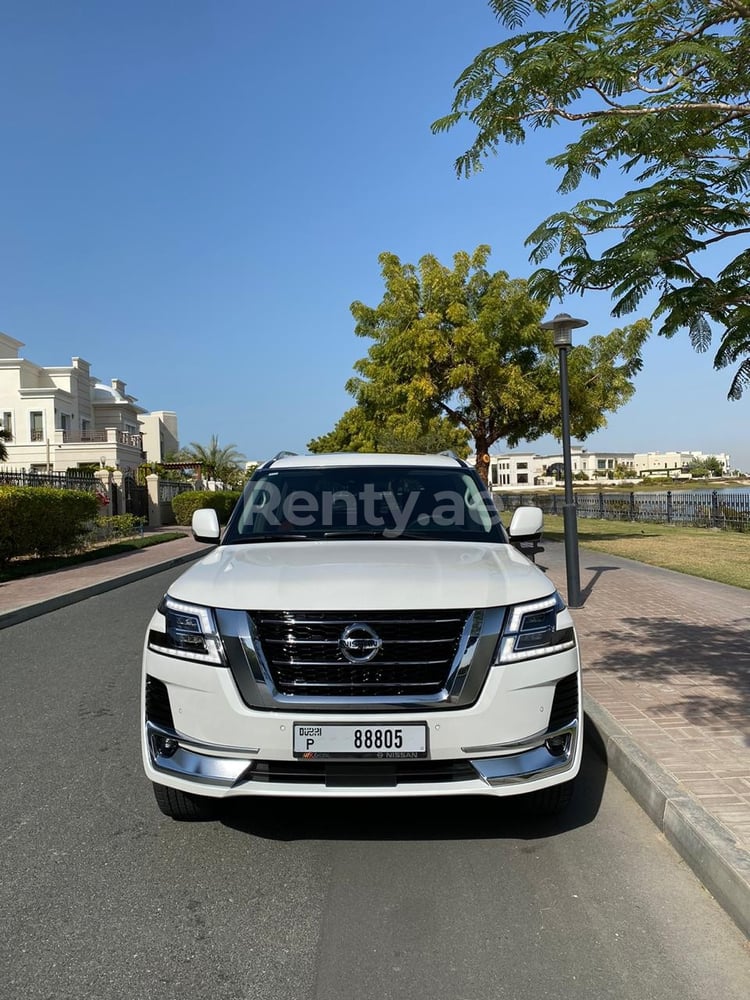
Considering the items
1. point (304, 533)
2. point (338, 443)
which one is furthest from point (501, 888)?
point (338, 443)

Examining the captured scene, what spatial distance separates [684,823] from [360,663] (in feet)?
5.20

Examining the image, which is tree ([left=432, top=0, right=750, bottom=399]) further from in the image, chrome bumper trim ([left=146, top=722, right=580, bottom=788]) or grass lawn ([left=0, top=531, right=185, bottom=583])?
grass lawn ([left=0, top=531, right=185, bottom=583])

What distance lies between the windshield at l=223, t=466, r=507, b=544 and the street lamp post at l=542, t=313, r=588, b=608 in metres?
5.12

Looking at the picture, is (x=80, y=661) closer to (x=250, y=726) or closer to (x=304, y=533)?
(x=304, y=533)

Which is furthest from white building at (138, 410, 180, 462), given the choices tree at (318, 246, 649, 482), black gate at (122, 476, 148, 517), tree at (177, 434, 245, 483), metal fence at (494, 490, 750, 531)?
tree at (318, 246, 649, 482)

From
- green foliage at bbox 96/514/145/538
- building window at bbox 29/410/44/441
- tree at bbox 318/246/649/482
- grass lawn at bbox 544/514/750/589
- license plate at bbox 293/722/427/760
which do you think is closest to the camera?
license plate at bbox 293/722/427/760

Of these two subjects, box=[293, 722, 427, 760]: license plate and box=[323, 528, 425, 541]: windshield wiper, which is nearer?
box=[293, 722, 427, 760]: license plate

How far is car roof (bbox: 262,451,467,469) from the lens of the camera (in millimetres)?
5402

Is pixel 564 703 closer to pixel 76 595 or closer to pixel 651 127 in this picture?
pixel 651 127

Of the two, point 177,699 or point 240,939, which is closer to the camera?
point 240,939

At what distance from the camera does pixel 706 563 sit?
15414mm

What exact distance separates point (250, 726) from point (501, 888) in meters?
1.18

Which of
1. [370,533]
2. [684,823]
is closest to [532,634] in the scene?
[684,823]

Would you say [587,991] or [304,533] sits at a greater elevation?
[304,533]
